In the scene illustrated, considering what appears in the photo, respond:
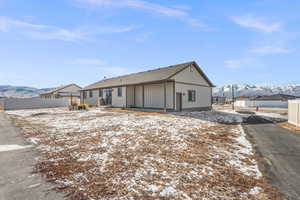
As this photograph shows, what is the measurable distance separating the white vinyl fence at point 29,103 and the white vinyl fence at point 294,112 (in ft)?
93.4

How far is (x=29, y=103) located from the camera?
22859 millimetres

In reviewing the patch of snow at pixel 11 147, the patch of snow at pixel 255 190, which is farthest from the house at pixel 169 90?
→ the patch of snow at pixel 255 190

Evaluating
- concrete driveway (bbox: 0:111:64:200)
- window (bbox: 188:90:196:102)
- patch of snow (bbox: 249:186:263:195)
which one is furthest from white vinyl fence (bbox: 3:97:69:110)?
patch of snow (bbox: 249:186:263:195)

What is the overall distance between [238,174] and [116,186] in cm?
249

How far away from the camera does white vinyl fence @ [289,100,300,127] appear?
9.06 m

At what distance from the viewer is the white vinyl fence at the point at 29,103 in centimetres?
2147

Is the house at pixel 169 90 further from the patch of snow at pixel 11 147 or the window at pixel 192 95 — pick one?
the patch of snow at pixel 11 147

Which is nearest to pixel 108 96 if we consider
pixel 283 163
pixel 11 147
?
pixel 11 147

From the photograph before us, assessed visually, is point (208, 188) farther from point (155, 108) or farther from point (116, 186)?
point (155, 108)

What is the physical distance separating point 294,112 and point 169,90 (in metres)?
9.37

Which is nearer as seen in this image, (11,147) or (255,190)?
(255,190)

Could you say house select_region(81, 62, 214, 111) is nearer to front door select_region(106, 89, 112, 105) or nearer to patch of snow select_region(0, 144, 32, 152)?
front door select_region(106, 89, 112, 105)

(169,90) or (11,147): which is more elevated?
(169,90)

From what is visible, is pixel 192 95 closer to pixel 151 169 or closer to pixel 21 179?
pixel 151 169
